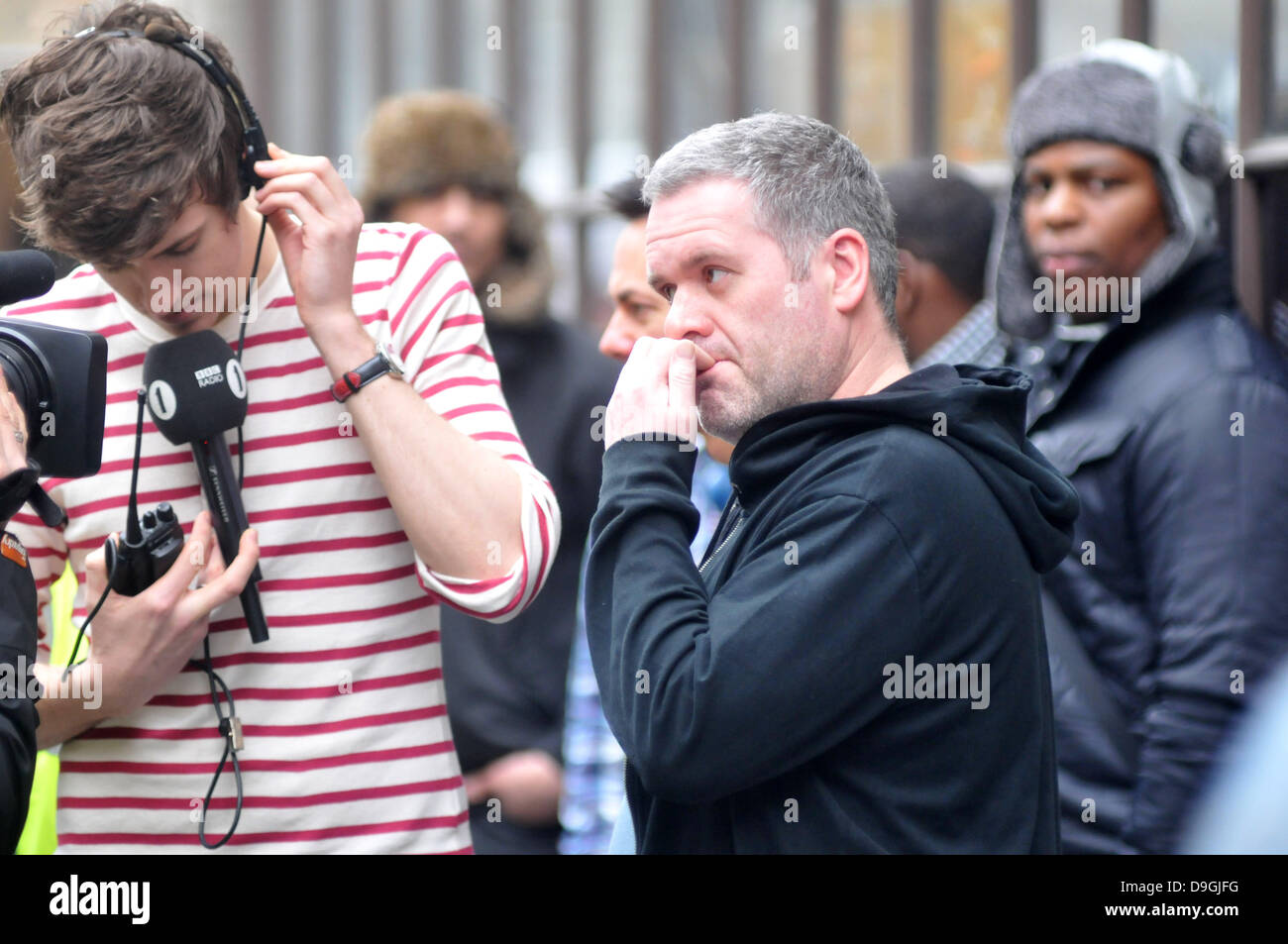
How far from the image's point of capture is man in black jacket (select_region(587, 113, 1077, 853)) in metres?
1.64

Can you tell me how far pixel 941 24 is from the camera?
15.0 feet

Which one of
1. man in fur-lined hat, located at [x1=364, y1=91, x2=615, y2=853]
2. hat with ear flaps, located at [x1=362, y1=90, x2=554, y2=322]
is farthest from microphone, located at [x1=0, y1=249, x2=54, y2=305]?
hat with ear flaps, located at [x1=362, y1=90, x2=554, y2=322]

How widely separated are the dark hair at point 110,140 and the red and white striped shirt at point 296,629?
20 cm

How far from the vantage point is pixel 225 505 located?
2.02m

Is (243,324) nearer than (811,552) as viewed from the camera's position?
No

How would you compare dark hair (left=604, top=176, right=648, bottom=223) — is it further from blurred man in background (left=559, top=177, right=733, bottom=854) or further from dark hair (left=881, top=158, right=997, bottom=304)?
dark hair (left=881, top=158, right=997, bottom=304)

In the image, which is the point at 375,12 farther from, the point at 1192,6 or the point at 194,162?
the point at 194,162

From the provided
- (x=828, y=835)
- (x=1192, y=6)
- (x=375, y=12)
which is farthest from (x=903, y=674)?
(x=375, y=12)

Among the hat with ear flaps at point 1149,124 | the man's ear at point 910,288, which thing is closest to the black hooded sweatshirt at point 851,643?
the hat with ear flaps at point 1149,124

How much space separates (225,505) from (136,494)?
12 cm

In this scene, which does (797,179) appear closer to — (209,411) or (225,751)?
(209,411)

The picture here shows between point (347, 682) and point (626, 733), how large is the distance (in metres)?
0.51

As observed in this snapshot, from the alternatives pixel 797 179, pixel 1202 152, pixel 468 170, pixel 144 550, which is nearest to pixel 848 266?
pixel 797 179

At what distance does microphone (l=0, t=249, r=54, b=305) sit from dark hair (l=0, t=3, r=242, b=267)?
2.5 inches
